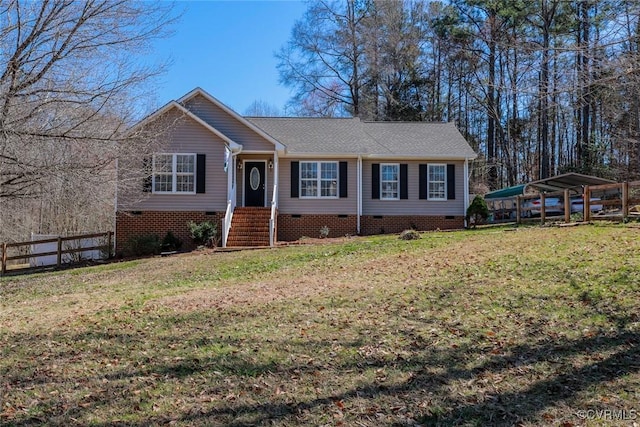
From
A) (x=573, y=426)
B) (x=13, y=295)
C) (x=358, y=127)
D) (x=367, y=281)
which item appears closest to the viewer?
(x=573, y=426)

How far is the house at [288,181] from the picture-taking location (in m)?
16.0

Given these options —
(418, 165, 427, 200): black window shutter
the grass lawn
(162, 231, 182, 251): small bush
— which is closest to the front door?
(162, 231, 182, 251): small bush

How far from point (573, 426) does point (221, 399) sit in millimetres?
2806

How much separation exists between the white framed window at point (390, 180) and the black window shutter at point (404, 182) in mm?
127

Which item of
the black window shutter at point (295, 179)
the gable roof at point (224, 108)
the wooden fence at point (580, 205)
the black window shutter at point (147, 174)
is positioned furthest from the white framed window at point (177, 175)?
the wooden fence at point (580, 205)

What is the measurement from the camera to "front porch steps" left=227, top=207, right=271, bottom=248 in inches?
618

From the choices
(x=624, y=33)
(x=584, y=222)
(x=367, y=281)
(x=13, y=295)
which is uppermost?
(x=624, y=33)

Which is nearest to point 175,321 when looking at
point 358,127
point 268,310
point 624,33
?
point 268,310

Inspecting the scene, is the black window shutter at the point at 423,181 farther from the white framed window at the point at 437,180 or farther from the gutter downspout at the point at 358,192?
the gutter downspout at the point at 358,192

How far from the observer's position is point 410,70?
107 feet

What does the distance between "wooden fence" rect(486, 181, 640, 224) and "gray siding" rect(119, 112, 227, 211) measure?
1176 centimetres

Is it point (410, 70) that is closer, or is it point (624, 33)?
point (624, 33)

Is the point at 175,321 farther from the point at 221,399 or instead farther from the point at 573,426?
the point at 573,426

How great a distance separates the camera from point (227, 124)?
669 inches
